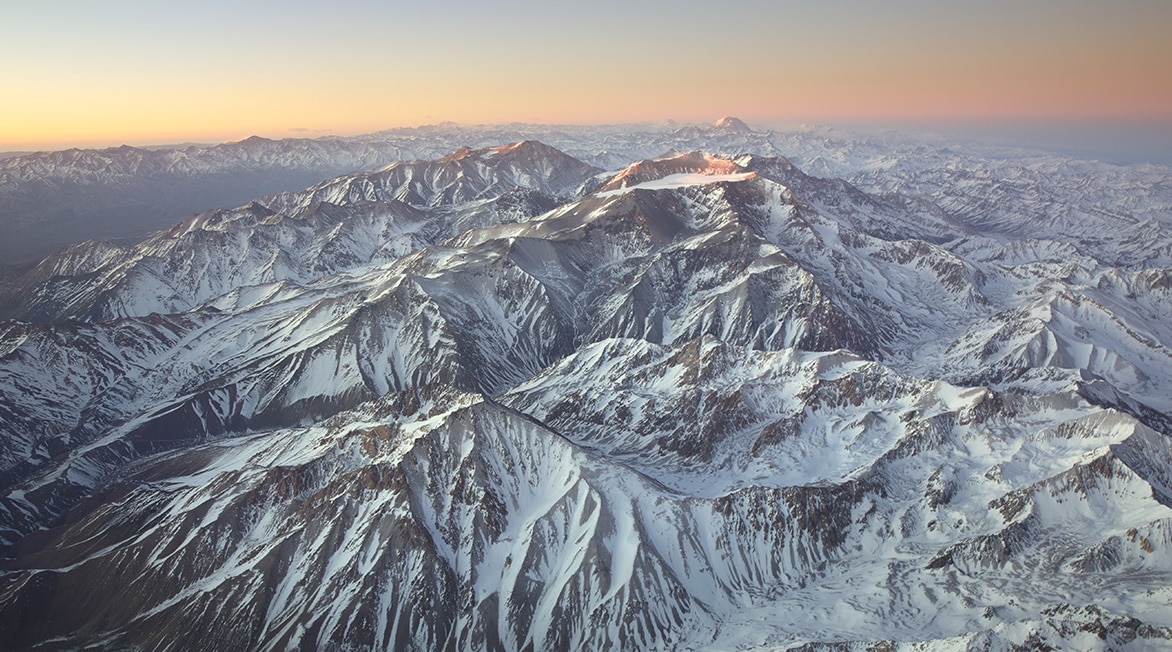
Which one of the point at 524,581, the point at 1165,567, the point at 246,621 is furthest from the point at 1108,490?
the point at 246,621

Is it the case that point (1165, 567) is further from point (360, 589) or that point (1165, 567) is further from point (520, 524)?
point (360, 589)

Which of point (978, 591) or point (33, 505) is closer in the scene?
point (978, 591)

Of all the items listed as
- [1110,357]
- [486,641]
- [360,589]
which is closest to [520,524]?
[486,641]

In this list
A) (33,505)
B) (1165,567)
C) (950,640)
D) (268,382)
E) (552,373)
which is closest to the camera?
(950,640)

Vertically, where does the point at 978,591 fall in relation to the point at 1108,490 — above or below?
below

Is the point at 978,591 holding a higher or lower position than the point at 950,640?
lower

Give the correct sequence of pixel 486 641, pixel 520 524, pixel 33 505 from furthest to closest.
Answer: pixel 33 505 → pixel 520 524 → pixel 486 641

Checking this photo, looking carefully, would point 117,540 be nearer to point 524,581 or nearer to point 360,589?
point 360,589

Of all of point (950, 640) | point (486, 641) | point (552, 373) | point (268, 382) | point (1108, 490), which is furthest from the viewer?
point (268, 382)

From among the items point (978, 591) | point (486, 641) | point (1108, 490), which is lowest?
point (486, 641)
